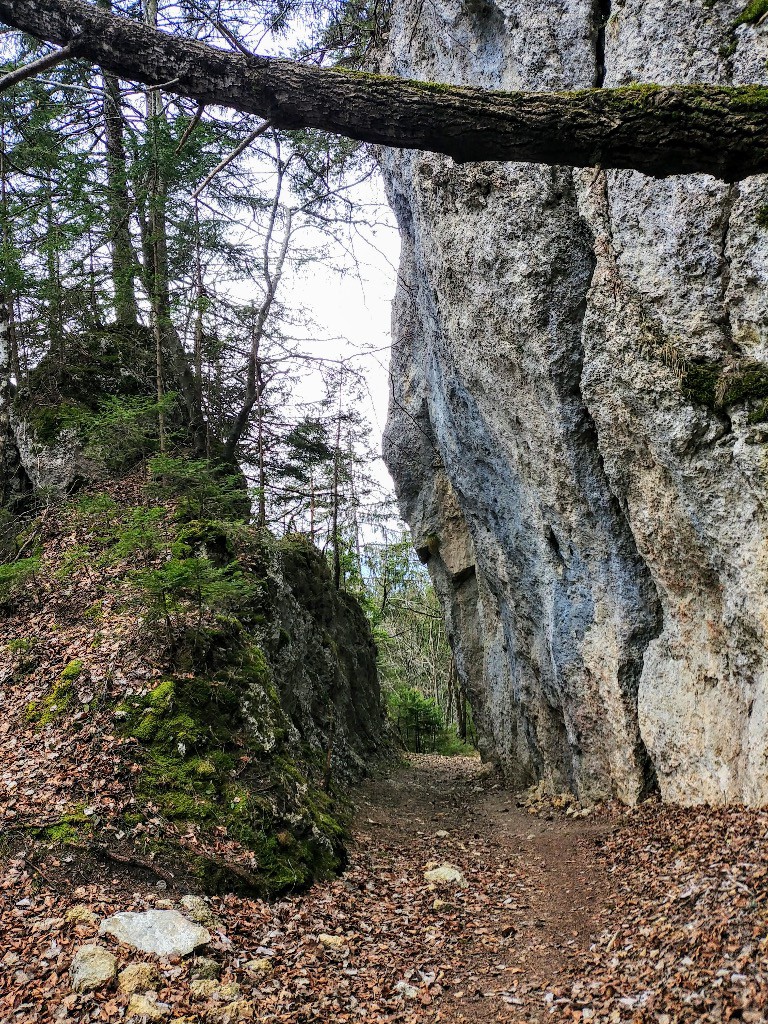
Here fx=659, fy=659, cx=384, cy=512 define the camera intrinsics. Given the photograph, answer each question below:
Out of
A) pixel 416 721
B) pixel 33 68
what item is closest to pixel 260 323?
pixel 33 68

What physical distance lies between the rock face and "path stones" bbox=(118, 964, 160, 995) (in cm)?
498

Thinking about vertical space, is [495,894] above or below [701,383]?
below

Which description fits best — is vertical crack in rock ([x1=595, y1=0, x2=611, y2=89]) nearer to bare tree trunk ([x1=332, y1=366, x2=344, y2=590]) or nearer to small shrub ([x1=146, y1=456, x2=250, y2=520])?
small shrub ([x1=146, y1=456, x2=250, y2=520])

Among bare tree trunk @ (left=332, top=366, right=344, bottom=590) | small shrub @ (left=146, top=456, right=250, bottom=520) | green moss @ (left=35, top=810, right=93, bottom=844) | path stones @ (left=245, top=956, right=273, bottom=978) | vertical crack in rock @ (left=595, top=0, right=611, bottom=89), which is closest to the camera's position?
path stones @ (left=245, top=956, right=273, bottom=978)

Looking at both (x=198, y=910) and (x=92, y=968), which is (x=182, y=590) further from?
(x=92, y=968)

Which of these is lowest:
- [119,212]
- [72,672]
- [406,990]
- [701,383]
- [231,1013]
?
[406,990]

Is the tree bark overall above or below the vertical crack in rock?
below

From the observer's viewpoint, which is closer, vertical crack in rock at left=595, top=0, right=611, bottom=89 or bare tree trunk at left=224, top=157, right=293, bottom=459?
vertical crack in rock at left=595, top=0, right=611, bottom=89

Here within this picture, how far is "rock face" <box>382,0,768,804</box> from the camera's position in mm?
6074

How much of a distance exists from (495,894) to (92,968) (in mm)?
4242

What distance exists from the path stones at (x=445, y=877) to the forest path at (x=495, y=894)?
99mm

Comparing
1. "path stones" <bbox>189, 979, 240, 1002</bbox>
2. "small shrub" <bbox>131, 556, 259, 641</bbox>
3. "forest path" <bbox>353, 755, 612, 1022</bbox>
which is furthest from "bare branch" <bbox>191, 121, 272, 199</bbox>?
"forest path" <bbox>353, 755, 612, 1022</bbox>

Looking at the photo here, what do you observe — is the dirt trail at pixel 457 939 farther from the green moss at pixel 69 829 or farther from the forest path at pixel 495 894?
the green moss at pixel 69 829

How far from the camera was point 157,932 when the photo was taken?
15.4 feet
